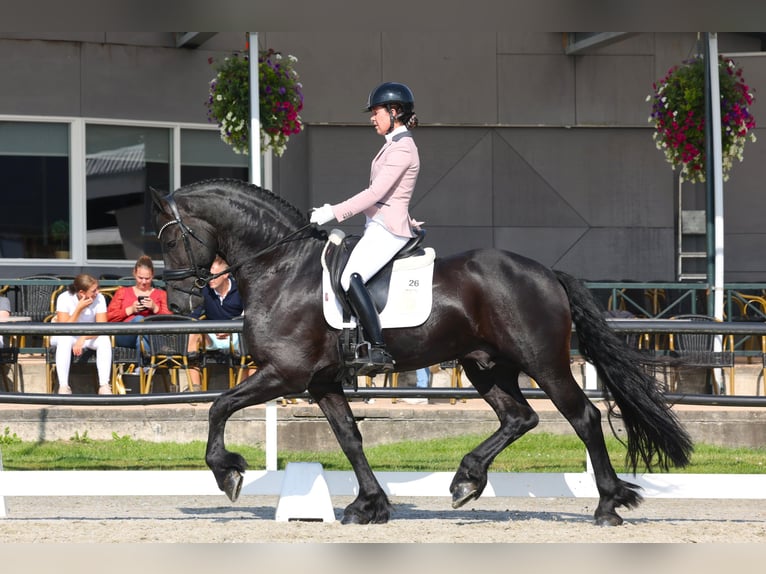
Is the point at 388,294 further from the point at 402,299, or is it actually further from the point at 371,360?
the point at 371,360

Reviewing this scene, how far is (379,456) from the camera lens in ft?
33.6

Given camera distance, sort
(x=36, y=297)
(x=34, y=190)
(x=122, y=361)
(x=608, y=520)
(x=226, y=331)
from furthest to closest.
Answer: (x=34, y=190) → (x=36, y=297) → (x=122, y=361) → (x=226, y=331) → (x=608, y=520)

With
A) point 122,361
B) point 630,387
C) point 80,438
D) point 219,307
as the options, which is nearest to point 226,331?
point 630,387

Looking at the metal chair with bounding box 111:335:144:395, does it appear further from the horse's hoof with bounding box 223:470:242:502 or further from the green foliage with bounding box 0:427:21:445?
the horse's hoof with bounding box 223:470:242:502

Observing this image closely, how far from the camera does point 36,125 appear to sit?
51.5 feet

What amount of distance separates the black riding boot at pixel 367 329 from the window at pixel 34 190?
10.0 m

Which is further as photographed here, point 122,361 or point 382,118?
point 122,361

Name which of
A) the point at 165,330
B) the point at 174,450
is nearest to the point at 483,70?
the point at 174,450

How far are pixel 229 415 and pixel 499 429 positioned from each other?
164cm

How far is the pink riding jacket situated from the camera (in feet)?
22.0

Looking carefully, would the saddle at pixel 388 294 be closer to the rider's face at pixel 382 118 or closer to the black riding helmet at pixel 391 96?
the rider's face at pixel 382 118

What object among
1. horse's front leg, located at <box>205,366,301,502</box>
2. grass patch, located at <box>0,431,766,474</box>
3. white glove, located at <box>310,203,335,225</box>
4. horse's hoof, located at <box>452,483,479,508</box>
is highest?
white glove, located at <box>310,203,335,225</box>

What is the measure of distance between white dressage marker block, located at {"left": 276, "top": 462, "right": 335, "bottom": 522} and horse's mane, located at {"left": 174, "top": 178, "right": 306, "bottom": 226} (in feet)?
5.09

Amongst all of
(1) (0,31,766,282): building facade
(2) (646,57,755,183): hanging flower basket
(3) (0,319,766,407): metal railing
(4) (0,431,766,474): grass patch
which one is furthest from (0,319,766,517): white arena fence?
(1) (0,31,766,282): building facade
